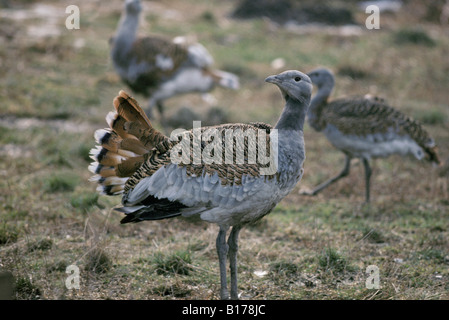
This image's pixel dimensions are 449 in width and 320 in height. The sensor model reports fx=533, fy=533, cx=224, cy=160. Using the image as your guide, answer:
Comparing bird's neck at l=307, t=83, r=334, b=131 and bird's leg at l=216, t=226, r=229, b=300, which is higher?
bird's neck at l=307, t=83, r=334, b=131

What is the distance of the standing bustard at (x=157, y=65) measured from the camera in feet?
26.0

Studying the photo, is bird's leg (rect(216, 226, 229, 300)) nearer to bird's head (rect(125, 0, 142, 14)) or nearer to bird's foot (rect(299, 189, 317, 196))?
bird's foot (rect(299, 189, 317, 196))

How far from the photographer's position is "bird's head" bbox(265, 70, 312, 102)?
3869 mm

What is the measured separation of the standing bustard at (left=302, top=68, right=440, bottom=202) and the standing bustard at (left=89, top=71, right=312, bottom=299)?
2184mm

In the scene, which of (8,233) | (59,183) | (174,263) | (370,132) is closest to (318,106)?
(370,132)

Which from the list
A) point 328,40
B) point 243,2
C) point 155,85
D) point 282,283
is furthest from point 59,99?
point 243,2

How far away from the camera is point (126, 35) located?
8109 millimetres

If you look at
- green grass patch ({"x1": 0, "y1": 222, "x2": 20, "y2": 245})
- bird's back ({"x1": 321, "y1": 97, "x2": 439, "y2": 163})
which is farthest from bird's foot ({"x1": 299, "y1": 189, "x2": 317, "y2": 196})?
green grass patch ({"x1": 0, "y1": 222, "x2": 20, "y2": 245})

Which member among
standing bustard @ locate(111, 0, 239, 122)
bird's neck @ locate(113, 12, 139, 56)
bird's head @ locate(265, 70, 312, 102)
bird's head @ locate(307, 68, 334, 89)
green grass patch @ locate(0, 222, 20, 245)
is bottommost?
green grass patch @ locate(0, 222, 20, 245)

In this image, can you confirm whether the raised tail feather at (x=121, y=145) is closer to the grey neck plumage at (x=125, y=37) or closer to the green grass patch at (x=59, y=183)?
the green grass patch at (x=59, y=183)

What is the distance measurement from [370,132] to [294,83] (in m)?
2.33

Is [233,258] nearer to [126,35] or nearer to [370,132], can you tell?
[370,132]

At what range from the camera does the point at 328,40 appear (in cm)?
1401

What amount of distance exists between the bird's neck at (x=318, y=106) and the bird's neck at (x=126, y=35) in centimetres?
314
